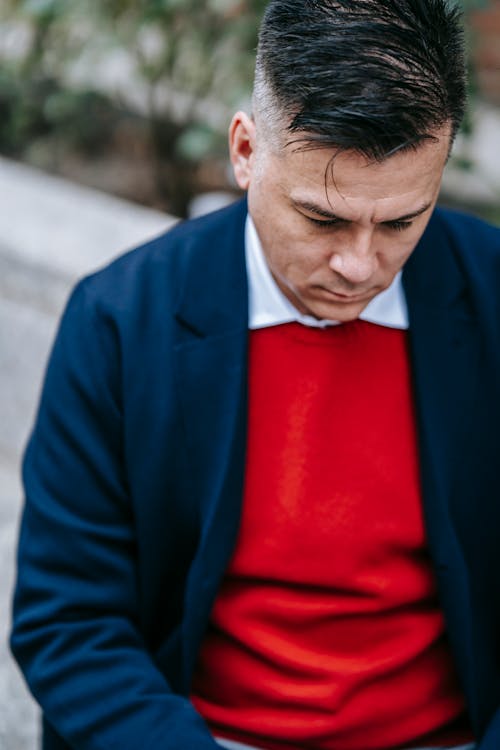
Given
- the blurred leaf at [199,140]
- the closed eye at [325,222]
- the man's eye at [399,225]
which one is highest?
the blurred leaf at [199,140]

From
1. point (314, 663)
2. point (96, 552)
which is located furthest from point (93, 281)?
point (314, 663)

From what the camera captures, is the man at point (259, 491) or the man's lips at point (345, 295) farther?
the man at point (259, 491)

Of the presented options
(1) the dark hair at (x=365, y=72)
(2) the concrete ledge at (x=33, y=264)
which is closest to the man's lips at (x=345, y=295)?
(1) the dark hair at (x=365, y=72)

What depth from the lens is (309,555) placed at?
1673mm

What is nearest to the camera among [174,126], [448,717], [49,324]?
[448,717]

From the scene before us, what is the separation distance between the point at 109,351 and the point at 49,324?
1.46 m

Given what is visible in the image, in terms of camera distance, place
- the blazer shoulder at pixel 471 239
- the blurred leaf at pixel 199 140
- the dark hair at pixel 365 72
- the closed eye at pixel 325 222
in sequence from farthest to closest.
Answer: the blurred leaf at pixel 199 140 → the blazer shoulder at pixel 471 239 → the closed eye at pixel 325 222 → the dark hair at pixel 365 72

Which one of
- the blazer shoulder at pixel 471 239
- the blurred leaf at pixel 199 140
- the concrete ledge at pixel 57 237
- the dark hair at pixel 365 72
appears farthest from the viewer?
the blurred leaf at pixel 199 140

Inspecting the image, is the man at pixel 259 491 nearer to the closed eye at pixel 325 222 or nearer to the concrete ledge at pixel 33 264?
the closed eye at pixel 325 222

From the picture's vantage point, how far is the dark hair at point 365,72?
130 cm

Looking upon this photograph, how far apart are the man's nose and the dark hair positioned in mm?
143

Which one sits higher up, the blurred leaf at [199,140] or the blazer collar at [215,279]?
the blurred leaf at [199,140]

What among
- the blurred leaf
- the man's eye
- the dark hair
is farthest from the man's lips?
the blurred leaf

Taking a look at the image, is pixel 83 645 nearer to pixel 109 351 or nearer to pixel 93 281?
pixel 109 351
